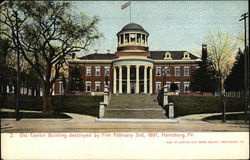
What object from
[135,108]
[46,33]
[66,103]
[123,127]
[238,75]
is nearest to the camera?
[123,127]

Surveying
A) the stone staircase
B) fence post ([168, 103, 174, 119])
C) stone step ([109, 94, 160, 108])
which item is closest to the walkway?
fence post ([168, 103, 174, 119])

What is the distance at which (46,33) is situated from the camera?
773cm

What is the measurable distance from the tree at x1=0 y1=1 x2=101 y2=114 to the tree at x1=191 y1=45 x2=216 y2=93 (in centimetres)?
320

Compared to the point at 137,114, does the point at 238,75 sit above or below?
above

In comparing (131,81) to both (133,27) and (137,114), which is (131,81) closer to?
(137,114)

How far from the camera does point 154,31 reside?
275 inches

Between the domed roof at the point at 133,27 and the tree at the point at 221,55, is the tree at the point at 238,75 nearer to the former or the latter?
the tree at the point at 221,55

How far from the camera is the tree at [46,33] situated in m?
7.09

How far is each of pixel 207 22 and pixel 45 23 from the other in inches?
177

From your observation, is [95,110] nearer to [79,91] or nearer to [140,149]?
[79,91]

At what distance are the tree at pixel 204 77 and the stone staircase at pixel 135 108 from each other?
4.72 ft

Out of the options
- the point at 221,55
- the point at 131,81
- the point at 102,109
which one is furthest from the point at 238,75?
the point at 131,81

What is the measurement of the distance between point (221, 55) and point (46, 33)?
494 centimetres

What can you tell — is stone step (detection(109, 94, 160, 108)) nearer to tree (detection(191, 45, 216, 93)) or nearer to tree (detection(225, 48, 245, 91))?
tree (detection(191, 45, 216, 93))
